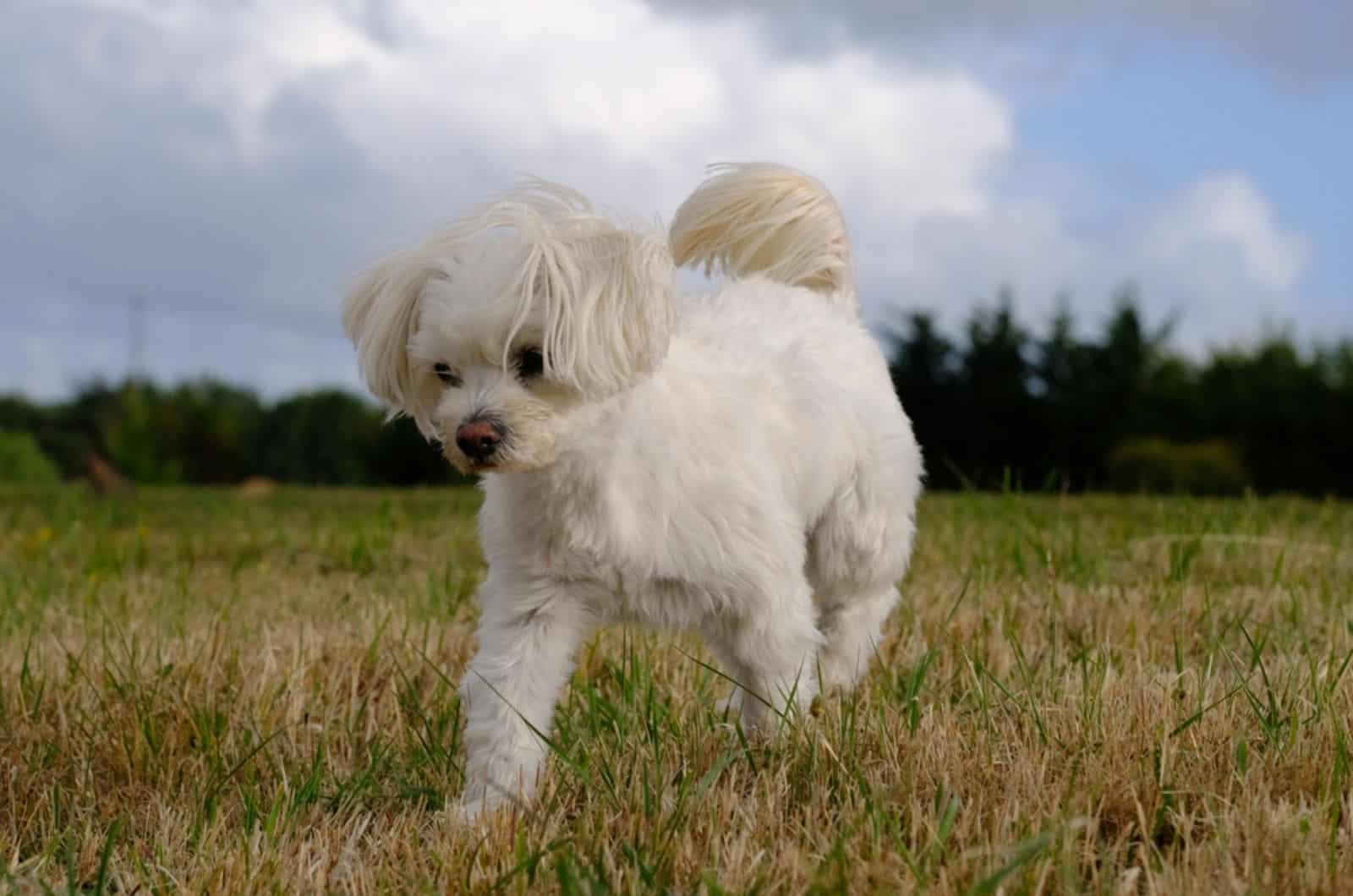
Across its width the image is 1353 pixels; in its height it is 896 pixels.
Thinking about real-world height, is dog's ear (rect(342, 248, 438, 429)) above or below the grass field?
above

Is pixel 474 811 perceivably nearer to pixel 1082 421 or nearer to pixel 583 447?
pixel 583 447

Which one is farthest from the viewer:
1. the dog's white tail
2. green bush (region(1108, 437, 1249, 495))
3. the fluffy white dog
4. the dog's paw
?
green bush (region(1108, 437, 1249, 495))

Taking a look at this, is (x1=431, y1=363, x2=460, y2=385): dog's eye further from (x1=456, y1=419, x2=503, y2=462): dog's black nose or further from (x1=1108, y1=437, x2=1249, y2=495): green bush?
(x1=1108, y1=437, x2=1249, y2=495): green bush

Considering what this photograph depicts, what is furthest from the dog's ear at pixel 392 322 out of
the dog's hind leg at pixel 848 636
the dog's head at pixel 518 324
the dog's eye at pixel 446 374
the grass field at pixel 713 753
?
the dog's hind leg at pixel 848 636

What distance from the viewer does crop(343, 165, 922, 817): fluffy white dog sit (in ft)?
10.4

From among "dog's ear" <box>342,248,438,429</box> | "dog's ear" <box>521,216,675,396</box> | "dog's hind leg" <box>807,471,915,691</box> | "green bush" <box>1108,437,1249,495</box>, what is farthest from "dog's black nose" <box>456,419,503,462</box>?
"green bush" <box>1108,437,1249,495</box>

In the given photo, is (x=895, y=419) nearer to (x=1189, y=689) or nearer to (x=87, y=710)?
(x=1189, y=689)

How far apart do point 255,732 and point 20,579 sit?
2823mm

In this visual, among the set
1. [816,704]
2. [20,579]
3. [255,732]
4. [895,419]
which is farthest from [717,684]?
[20,579]

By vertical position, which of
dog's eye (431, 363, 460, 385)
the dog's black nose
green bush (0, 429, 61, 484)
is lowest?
green bush (0, 429, 61, 484)

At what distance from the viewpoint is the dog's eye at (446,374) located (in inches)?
132

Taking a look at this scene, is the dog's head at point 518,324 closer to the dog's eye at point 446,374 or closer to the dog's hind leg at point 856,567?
the dog's eye at point 446,374

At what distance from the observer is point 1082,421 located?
23.0 metres

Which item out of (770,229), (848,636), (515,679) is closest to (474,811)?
(515,679)
